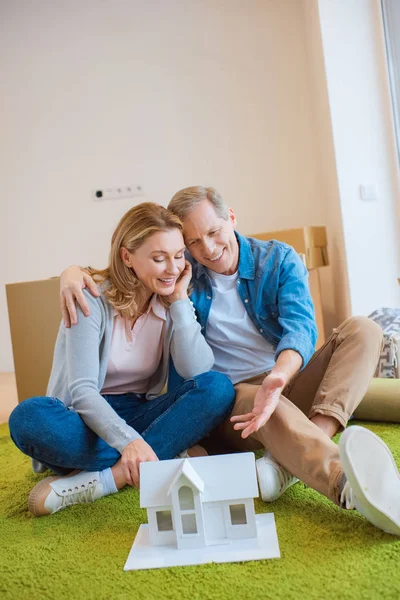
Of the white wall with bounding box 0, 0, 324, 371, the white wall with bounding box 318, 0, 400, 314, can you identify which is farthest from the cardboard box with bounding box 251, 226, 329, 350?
the white wall with bounding box 0, 0, 324, 371

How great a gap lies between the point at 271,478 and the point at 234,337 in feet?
1.49

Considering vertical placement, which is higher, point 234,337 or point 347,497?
point 234,337

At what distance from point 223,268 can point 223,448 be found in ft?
1.58

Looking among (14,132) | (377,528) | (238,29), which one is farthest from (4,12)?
(377,528)

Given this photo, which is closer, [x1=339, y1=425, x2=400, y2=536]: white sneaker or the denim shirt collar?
[x1=339, y1=425, x2=400, y2=536]: white sneaker

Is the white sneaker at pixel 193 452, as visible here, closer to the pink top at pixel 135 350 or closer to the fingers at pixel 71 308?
the pink top at pixel 135 350

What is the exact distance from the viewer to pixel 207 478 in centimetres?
111

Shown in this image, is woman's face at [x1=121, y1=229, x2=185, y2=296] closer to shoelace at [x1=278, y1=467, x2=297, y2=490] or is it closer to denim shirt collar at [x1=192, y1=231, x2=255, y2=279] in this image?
denim shirt collar at [x1=192, y1=231, x2=255, y2=279]

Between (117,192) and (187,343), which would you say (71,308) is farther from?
(117,192)

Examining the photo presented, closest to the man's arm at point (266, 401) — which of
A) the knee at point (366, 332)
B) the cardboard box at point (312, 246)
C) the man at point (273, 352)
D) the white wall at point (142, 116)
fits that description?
the man at point (273, 352)

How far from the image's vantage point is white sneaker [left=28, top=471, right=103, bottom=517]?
4.56 ft

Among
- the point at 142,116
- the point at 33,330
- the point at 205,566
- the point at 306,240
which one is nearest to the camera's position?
the point at 205,566

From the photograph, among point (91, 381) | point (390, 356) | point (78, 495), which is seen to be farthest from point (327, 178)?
point (78, 495)

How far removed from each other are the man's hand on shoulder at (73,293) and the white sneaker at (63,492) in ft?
1.18
